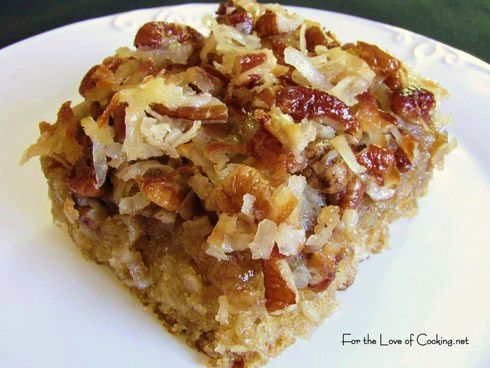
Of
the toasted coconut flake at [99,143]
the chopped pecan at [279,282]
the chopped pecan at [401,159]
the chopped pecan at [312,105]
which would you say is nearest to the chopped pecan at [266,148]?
the chopped pecan at [312,105]

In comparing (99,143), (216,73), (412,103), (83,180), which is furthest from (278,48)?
(83,180)

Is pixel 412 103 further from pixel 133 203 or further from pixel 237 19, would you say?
pixel 133 203

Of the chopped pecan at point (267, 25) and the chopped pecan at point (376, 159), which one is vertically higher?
the chopped pecan at point (267, 25)

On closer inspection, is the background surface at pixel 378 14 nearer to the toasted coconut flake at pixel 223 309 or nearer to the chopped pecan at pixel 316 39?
the chopped pecan at pixel 316 39

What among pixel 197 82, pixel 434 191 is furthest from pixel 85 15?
pixel 434 191

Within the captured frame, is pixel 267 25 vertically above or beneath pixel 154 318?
above

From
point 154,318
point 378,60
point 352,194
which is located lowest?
point 154,318
